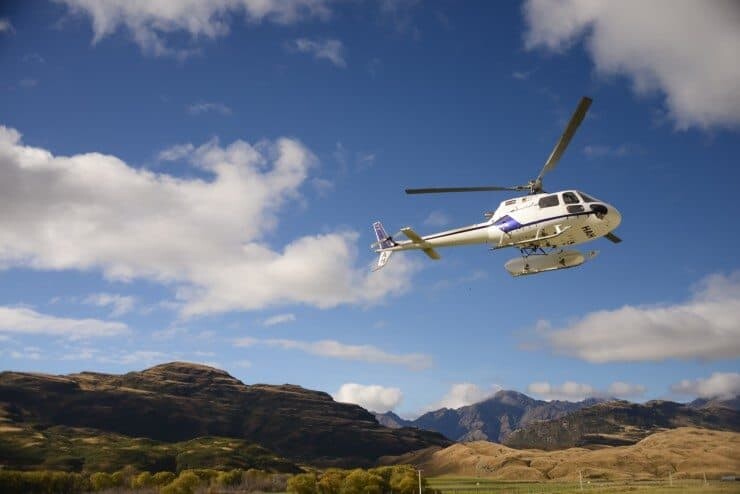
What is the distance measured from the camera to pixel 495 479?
7638 inches

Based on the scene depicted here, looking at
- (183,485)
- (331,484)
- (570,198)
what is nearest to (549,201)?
(570,198)

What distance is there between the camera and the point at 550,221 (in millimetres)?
37531

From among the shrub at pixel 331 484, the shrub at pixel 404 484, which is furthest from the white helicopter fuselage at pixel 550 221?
the shrub at pixel 331 484

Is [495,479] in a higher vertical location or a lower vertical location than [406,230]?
lower

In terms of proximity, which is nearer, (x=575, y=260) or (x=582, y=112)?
(x=582, y=112)

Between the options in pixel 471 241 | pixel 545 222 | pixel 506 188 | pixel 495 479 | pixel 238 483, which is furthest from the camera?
pixel 495 479

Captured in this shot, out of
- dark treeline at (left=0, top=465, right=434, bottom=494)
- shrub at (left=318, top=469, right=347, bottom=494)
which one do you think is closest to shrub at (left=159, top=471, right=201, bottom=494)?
dark treeline at (left=0, top=465, right=434, bottom=494)

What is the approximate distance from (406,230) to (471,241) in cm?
493

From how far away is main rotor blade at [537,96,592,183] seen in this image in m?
31.8

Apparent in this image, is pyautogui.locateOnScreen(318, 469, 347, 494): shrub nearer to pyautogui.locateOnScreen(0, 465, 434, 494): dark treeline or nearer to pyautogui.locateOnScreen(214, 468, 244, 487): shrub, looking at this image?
pyautogui.locateOnScreen(0, 465, 434, 494): dark treeline

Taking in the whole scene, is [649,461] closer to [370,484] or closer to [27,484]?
[370,484]

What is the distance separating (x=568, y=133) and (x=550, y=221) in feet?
20.2

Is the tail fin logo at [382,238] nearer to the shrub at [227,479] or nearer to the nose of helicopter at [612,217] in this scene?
the nose of helicopter at [612,217]

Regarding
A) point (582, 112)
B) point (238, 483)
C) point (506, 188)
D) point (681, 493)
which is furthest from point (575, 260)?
point (238, 483)
